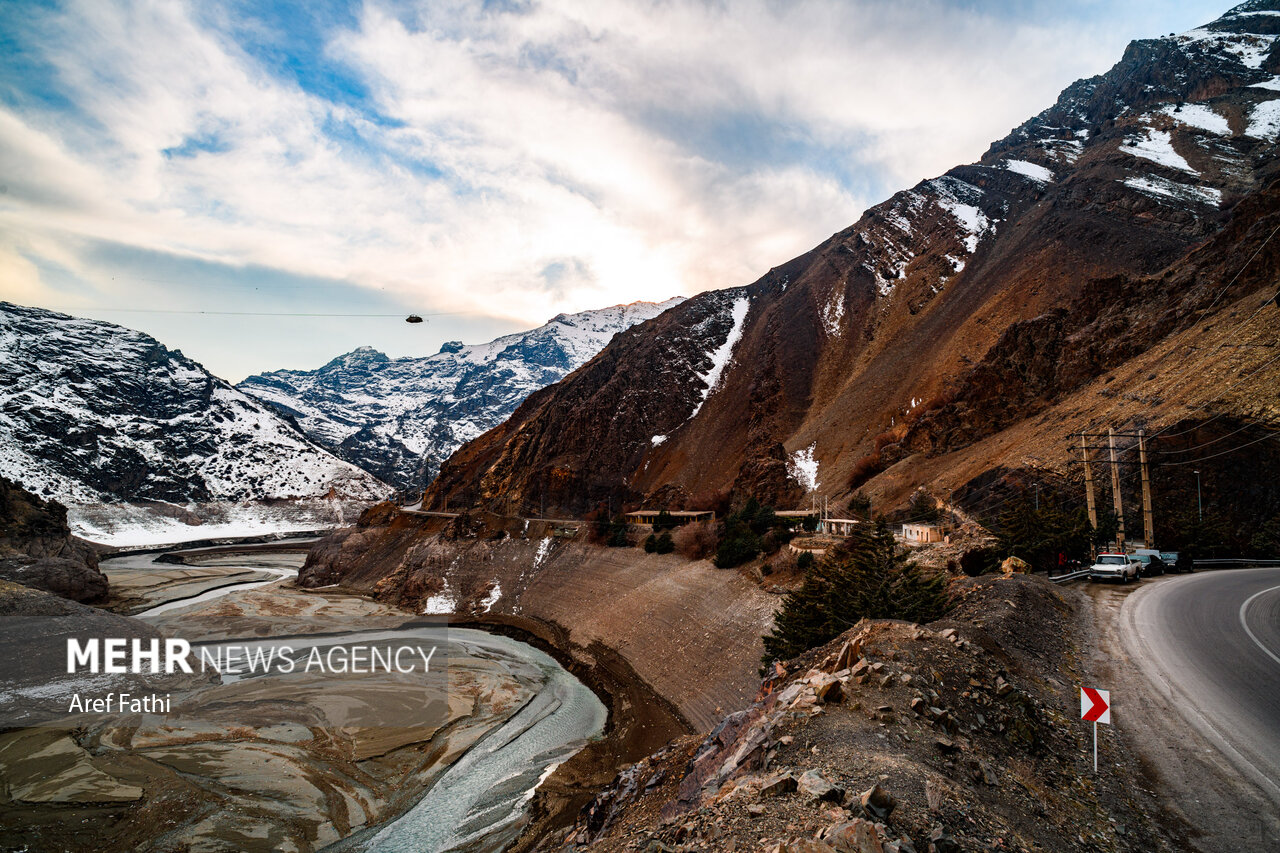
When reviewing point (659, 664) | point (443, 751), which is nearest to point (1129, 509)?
point (659, 664)

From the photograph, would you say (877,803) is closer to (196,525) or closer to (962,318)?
A: (962,318)

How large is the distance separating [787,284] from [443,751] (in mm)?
97253

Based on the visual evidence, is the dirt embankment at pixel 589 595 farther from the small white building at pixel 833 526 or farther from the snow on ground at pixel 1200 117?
the snow on ground at pixel 1200 117

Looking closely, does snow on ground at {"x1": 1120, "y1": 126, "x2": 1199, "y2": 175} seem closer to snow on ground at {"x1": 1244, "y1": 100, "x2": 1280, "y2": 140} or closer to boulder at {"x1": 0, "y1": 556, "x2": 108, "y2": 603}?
snow on ground at {"x1": 1244, "y1": 100, "x2": 1280, "y2": 140}

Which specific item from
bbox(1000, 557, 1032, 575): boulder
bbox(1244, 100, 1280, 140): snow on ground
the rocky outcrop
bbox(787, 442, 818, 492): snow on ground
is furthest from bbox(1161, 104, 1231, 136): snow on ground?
the rocky outcrop

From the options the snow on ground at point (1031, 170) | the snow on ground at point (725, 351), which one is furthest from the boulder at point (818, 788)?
the snow on ground at point (1031, 170)

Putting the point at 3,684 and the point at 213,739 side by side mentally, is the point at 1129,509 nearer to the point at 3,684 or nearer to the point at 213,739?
the point at 213,739

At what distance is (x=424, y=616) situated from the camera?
172 feet

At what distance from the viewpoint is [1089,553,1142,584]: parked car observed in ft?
70.6

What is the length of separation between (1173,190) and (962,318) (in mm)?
28910

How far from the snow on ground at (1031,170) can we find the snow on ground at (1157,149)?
9276 millimetres

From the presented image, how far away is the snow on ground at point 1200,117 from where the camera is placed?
267 feet

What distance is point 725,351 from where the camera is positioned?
97.5 metres

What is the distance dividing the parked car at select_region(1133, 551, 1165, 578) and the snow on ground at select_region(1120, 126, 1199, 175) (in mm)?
76184
